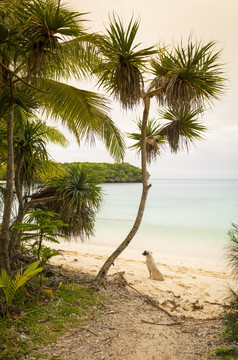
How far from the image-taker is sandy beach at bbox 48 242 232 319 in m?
3.99

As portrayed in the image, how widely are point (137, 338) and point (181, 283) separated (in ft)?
8.75

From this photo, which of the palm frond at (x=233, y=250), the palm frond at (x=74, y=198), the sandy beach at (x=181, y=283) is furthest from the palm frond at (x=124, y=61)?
the sandy beach at (x=181, y=283)

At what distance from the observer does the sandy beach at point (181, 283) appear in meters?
3.99

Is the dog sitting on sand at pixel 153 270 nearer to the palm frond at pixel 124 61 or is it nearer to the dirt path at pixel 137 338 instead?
the dirt path at pixel 137 338

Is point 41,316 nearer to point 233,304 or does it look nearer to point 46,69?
point 233,304

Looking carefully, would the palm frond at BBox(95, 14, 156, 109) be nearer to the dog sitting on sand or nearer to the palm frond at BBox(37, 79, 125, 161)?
the palm frond at BBox(37, 79, 125, 161)

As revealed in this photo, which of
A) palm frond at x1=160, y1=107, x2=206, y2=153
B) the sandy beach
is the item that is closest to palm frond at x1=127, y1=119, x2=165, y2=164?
palm frond at x1=160, y1=107, x2=206, y2=153

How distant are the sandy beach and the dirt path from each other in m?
0.51

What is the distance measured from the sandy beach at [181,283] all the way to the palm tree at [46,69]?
7.97 feet

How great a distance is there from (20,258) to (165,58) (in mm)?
3705

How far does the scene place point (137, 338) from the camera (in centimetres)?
273

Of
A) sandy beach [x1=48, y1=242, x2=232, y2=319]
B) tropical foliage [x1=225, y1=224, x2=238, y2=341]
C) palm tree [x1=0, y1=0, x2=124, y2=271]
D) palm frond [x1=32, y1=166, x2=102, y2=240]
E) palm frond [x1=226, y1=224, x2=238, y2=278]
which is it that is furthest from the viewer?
palm frond [x1=32, y1=166, x2=102, y2=240]

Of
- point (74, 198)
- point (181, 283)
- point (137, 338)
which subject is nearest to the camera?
point (137, 338)

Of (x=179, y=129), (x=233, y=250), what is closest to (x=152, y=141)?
(x=179, y=129)
